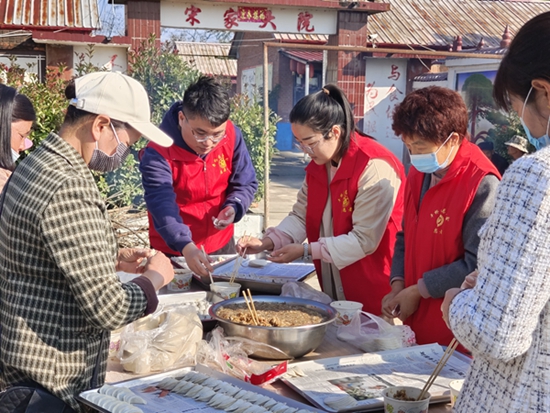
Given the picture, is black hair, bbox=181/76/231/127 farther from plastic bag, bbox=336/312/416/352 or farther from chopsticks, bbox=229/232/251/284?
plastic bag, bbox=336/312/416/352

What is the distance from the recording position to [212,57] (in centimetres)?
2475

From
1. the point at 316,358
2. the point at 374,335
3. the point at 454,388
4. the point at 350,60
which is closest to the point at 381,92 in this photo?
the point at 350,60

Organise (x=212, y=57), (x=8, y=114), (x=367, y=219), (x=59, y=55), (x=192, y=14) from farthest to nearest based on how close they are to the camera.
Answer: (x=212, y=57) → (x=59, y=55) → (x=192, y=14) → (x=8, y=114) → (x=367, y=219)

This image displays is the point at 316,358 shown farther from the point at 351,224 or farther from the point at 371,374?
the point at 351,224

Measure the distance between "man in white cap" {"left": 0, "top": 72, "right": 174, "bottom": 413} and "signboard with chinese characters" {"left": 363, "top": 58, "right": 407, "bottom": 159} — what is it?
1135 centimetres

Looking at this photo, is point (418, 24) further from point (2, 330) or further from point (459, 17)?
point (2, 330)

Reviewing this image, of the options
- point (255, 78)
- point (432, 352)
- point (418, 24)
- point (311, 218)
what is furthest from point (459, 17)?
point (432, 352)

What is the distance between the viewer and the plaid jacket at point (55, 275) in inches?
63.1

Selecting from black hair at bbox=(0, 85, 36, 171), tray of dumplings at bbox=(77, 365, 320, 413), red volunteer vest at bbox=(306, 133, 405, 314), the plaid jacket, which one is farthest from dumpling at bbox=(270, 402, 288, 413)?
black hair at bbox=(0, 85, 36, 171)

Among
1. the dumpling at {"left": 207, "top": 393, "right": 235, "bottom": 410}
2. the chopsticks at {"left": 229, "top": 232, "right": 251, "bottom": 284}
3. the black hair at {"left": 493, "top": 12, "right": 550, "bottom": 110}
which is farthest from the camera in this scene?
the chopsticks at {"left": 229, "top": 232, "right": 251, "bottom": 284}

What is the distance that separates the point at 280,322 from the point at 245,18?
8311 millimetres

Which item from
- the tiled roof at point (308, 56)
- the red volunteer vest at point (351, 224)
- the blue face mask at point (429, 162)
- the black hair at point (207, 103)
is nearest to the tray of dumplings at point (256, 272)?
the red volunteer vest at point (351, 224)

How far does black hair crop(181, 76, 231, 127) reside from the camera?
3207mm

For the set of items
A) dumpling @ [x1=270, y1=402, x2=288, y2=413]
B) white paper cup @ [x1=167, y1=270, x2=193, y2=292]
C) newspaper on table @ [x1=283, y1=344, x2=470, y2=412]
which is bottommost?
white paper cup @ [x1=167, y1=270, x2=193, y2=292]
